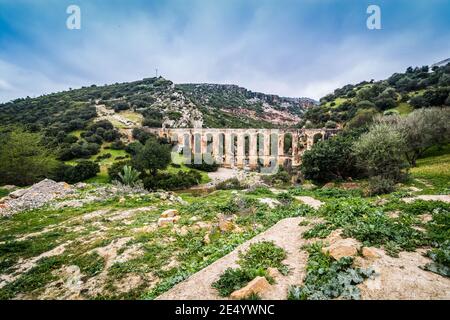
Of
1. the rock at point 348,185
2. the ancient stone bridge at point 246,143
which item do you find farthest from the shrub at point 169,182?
the rock at point 348,185

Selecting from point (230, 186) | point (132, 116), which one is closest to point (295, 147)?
point (230, 186)

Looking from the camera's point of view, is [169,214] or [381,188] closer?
[169,214]

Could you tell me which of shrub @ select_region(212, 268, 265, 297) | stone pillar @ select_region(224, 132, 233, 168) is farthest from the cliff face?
shrub @ select_region(212, 268, 265, 297)

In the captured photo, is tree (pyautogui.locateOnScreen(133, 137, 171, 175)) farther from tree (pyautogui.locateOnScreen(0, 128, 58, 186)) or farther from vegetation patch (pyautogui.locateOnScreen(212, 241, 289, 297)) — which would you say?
vegetation patch (pyautogui.locateOnScreen(212, 241, 289, 297))

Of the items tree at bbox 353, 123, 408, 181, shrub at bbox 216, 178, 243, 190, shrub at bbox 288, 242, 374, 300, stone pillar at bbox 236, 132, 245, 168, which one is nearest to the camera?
shrub at bbox 288, 242, 374, 300

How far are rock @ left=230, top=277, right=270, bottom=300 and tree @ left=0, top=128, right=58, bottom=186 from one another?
3512cm

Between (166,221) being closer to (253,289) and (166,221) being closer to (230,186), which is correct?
(253,289)

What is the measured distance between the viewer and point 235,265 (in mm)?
5781

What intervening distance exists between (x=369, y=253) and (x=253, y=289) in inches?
107

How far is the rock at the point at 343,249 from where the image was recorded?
5.18 m

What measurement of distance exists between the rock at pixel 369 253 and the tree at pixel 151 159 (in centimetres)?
3624

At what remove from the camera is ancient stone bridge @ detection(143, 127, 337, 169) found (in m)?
57.9

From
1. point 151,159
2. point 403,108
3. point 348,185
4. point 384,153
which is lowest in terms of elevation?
point 348,185

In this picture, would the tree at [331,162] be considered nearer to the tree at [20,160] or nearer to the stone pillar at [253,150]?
the stone pillar at [253,150]
